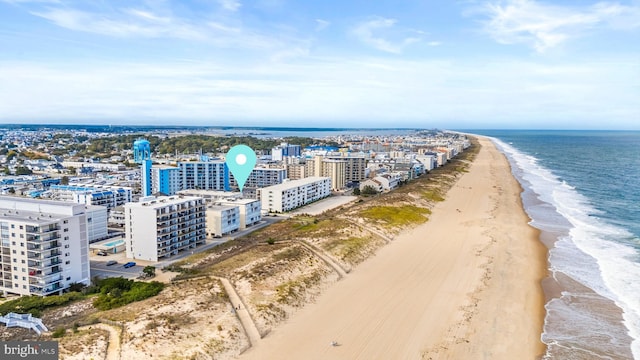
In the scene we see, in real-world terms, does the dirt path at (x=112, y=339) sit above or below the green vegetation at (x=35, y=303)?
above

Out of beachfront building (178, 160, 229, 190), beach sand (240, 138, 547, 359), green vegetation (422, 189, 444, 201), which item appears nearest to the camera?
beach sand (240, 138, 547, 359)

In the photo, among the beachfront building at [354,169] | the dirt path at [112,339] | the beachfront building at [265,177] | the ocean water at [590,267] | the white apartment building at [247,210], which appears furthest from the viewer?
the beachfront building at [354,169]

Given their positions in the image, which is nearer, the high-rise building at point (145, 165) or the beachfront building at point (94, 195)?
the beachfront building at point (94, 195)

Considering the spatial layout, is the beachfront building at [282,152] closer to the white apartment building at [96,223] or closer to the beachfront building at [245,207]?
the beachfront building at [245,207]

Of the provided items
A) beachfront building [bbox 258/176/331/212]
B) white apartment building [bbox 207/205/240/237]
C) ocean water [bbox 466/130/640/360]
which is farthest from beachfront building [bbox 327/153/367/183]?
white apartment building [bbox 207/205/240/237]

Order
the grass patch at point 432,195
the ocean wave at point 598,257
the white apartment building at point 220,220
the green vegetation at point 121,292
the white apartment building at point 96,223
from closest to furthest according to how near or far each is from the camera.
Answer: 1. the green vegetation at point 121,292
2. the ocean wave at point 598,257
3. the white apartment building at point 96,223
4. the white apartment building at point 220,220
5. the grass patch at point 432,195

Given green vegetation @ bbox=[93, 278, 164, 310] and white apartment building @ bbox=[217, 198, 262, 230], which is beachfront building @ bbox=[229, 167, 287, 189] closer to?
white apartment building @ bbox=[217, 198, 262, 230]

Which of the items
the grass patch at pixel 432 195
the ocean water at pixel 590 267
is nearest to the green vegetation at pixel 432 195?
the grass patch at pixel 432 195
